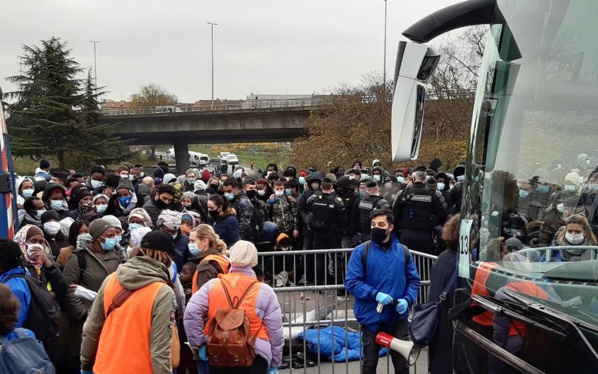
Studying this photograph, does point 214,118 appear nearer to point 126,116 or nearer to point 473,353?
point 126,116

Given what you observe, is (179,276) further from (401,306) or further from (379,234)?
(401,306)

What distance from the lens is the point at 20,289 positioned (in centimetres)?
466

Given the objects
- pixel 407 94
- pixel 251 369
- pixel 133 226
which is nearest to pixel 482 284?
pixel 407 94

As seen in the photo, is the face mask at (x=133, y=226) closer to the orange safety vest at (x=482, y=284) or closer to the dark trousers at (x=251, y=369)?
the dark trousers at (x=251, y=369)

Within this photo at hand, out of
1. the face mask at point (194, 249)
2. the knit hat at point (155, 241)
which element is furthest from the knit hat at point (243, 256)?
the face mask at point (194, 249)

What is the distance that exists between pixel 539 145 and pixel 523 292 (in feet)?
2.69

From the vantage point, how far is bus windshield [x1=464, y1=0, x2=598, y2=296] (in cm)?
295

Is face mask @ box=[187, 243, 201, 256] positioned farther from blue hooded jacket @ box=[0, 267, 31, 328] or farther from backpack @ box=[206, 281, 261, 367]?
blue hooded jacket @ box=[0, 267, 31, 328]

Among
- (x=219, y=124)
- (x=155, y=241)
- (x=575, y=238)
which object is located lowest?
(x=155, y=241)

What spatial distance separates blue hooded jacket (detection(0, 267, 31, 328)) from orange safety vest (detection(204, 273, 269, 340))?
138 centimetres

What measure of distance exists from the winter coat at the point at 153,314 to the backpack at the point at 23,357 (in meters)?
0.86

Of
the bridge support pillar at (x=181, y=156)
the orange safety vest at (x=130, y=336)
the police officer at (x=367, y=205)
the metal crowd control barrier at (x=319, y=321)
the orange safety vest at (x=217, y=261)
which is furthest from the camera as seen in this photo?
the bridge support pillar at (x=181, y=156)

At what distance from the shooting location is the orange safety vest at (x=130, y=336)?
431 cm

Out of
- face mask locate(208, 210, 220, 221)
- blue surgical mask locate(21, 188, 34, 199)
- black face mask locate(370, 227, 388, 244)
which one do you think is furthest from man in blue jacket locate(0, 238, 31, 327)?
blue surgical mask locate(21, 188, 34, 199)
